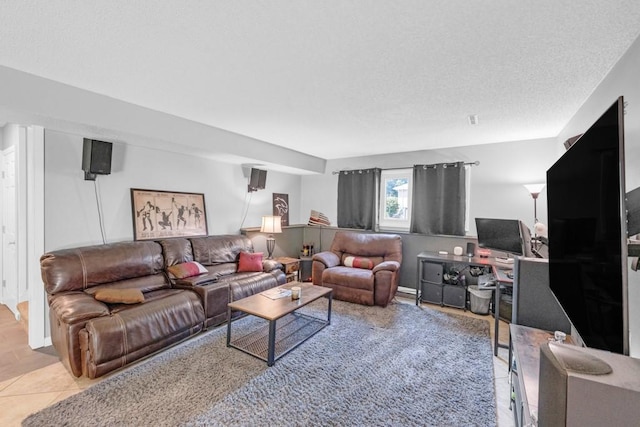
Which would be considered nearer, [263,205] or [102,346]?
[102,346]

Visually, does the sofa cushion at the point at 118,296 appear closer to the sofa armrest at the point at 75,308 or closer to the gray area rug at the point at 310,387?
the sofa armrest at the point at 75,308

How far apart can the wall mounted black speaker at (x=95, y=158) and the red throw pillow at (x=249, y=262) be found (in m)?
1.85

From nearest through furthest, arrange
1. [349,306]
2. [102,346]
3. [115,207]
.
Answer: [102,346] → [115,207] → [349,306]

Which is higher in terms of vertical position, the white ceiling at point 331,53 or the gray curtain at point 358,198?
the white ceiling at point 331,53

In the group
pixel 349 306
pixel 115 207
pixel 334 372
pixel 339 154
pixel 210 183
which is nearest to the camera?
pixel 334 372

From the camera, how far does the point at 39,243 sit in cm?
263

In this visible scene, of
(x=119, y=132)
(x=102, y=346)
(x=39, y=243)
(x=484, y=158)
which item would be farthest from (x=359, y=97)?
(x=39, y=243)

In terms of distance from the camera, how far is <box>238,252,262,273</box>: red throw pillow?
389 cm

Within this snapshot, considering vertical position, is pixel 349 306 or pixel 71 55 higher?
pixel 71 55

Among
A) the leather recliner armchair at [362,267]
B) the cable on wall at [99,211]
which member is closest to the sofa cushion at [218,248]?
the cable on wall at [99,211]

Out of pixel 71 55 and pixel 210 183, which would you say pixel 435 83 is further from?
pixel 210 183

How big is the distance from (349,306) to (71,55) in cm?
369

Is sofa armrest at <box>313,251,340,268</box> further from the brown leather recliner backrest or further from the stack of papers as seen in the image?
the stack of papers

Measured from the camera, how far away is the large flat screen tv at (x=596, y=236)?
789 millimetres
